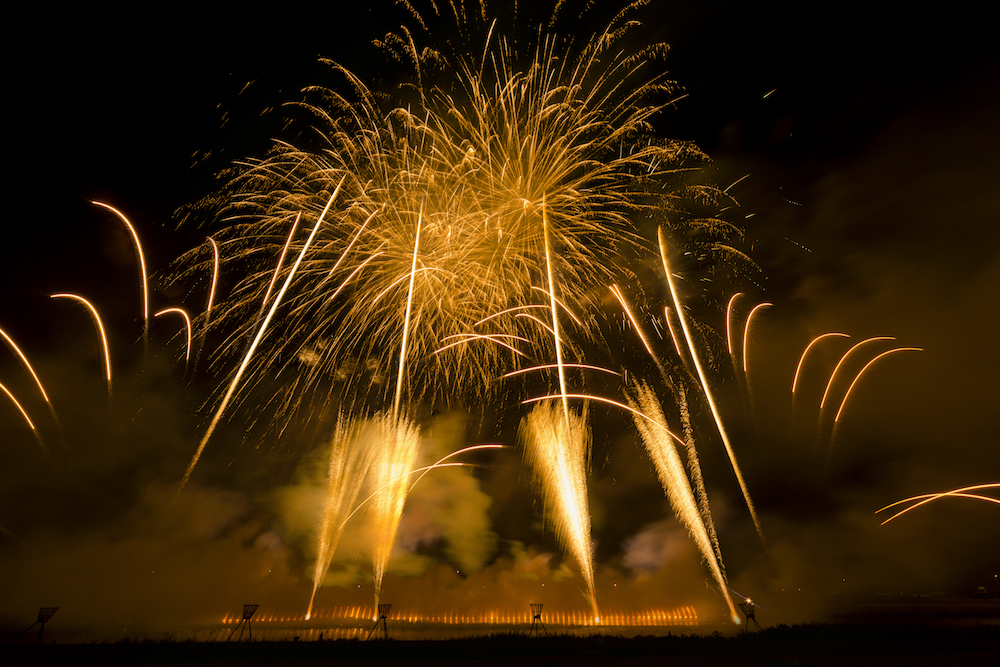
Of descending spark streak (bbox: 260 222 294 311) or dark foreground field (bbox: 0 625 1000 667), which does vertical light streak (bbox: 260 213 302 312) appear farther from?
dark foreground field (bbox: 0 625 1000 667)

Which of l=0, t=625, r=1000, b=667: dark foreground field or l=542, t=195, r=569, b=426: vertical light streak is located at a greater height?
l=542, t=195, r=569, b=426: vertical light streak

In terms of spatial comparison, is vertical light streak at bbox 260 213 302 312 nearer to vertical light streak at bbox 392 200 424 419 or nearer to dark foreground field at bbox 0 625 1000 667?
vertical light streak at bbox 392 200 424 419

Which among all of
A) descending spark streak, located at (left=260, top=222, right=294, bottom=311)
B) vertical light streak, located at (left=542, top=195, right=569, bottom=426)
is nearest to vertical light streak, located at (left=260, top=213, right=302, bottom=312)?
descending spark streak, located at (left=260, top=222, right=294, bottom=311)

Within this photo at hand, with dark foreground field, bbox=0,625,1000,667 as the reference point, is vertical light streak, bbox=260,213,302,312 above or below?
above

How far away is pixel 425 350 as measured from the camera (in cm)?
1573

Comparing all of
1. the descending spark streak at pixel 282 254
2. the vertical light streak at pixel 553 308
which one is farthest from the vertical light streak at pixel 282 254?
the vertical light streak at pixel 553 308

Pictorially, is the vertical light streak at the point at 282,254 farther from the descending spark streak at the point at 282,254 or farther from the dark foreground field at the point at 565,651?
the dark foreground field at the point at 565,651

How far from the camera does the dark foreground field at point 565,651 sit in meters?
12.5

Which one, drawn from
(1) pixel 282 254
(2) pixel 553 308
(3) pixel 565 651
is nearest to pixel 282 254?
(1) pixel 282 254

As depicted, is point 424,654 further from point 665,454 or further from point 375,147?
point 375,147

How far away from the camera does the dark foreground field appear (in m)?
12.5

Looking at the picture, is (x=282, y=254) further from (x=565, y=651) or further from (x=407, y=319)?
(x=565, y=651)

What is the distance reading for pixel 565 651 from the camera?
45.3 feet

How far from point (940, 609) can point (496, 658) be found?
105 ft
